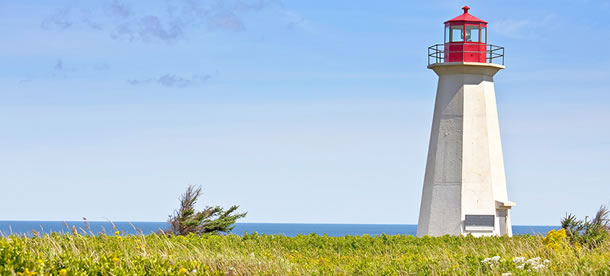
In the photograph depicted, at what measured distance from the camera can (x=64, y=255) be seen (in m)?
11.5

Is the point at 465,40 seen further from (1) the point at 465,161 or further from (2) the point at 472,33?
(1) the point at 465,161

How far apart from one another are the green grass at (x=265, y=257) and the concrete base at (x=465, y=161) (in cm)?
469

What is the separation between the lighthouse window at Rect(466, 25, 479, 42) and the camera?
86.0 ft

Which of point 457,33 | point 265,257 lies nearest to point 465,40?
point 457,33

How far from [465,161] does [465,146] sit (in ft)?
1.60

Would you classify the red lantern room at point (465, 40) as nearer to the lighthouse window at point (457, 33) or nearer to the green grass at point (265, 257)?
the lighthouse window at point (457, 33)

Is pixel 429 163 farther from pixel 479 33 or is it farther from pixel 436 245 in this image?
pixel 436 245

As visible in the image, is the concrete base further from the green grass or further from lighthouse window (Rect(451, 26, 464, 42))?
the green grass

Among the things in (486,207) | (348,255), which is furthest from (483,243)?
(486,207)

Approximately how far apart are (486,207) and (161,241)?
1294 cm

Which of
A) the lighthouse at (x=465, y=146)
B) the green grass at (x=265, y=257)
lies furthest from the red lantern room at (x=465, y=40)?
the green grass at (x=265, y=257)

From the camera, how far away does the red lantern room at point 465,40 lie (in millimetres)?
26125

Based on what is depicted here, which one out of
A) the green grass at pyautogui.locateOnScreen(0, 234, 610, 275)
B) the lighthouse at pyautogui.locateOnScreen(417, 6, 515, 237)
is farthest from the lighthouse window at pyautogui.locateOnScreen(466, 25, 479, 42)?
the green grass at pyautogui.locateOnScreen(0, 234, 610, 275)

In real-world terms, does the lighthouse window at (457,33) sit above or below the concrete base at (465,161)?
above
